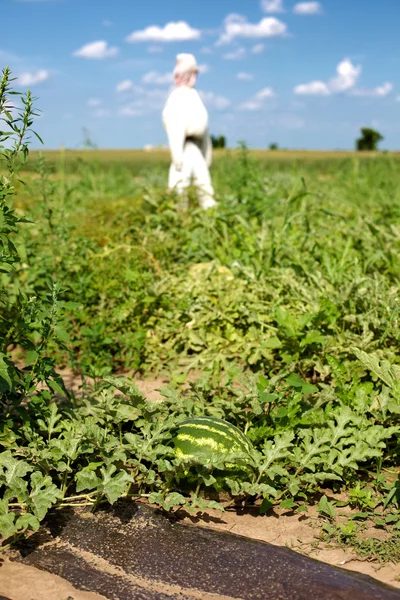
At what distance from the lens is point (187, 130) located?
7.43m

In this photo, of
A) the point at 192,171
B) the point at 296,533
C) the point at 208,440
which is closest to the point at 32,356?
the point at 208,440

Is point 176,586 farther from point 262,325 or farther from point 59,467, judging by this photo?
point 262,325

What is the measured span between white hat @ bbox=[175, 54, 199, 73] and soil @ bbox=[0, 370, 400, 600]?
5.62 meters

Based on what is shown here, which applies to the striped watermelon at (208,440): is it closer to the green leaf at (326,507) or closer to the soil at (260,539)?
the soil at (260,539)

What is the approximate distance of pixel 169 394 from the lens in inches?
135

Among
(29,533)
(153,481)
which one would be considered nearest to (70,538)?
(29,533)

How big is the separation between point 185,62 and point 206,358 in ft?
13.9

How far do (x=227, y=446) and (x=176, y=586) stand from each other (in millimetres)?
776

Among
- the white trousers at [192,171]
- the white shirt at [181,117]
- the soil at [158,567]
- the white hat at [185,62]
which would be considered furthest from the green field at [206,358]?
the white hat at [185,62]

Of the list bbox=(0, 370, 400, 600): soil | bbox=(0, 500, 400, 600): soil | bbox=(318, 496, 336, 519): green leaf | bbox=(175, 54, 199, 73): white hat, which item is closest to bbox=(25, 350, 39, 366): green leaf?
bbox=(0, 500, 400, 600): soil

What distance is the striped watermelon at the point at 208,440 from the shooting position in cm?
304

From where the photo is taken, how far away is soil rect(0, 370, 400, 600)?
238 centimetres

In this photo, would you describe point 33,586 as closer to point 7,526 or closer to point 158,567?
point 7,526

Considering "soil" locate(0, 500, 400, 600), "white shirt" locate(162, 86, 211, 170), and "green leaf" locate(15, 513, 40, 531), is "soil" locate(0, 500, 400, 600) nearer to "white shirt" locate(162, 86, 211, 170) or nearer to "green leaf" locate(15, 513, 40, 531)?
"green leaf" locate(15, 513, 40, 531)
